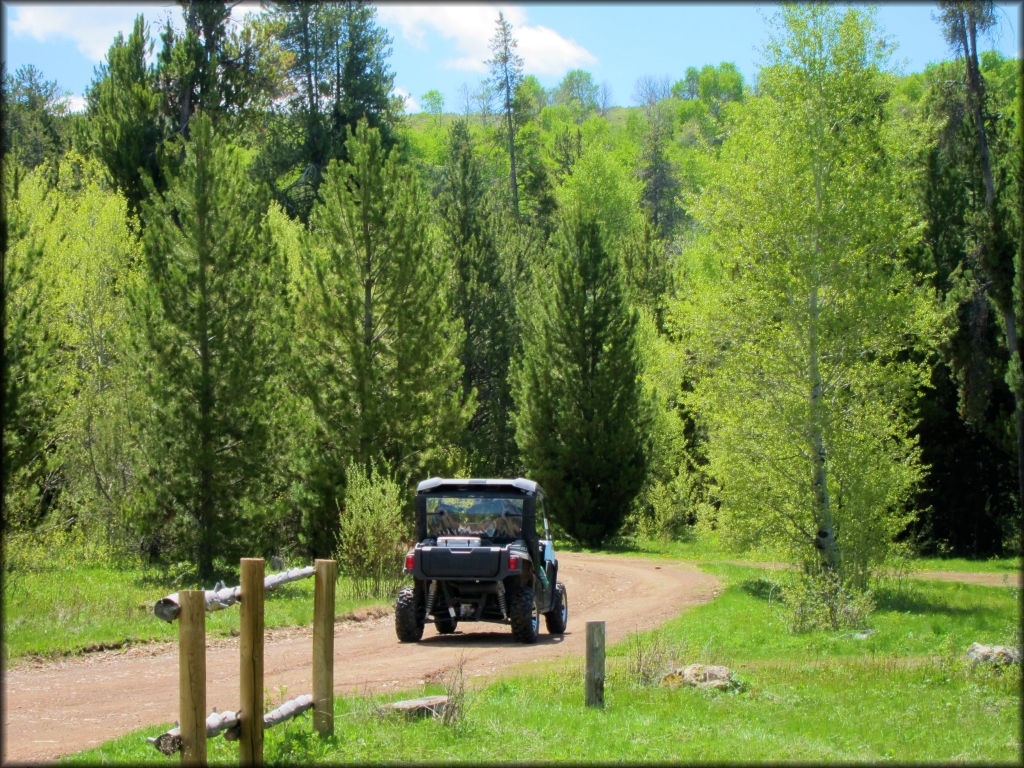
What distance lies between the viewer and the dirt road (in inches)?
350

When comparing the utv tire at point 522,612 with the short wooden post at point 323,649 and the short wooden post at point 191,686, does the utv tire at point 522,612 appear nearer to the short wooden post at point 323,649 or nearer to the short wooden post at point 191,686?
the short wooden post at point 323,649

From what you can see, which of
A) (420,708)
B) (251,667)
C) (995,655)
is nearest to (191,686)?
(251,667)

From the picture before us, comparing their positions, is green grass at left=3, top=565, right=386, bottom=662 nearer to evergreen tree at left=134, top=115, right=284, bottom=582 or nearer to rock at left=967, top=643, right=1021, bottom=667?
evergreen tree at left=134, top=115, right=284, bottom=582

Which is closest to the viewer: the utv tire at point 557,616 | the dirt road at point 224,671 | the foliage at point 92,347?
the dirt road at point 224,671

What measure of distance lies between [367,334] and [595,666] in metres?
17.6

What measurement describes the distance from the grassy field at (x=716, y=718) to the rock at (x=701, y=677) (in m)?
0.18

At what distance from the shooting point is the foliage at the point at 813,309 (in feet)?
61.4

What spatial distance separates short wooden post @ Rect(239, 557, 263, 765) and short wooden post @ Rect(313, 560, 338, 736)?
804 millimetres

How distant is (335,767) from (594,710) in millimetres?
2996

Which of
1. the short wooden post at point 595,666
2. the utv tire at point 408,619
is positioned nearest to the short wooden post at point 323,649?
the short wooden post at point 595,666

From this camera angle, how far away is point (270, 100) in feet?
128

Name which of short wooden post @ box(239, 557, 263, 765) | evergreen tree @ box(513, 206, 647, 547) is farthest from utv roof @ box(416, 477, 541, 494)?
evergreen tree @ box(513, 206, 647, 547)

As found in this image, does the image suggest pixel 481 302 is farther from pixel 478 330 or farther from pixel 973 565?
pixel 973 565

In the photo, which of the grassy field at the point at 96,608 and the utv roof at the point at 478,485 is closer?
the grassy field at the point at 96,608
